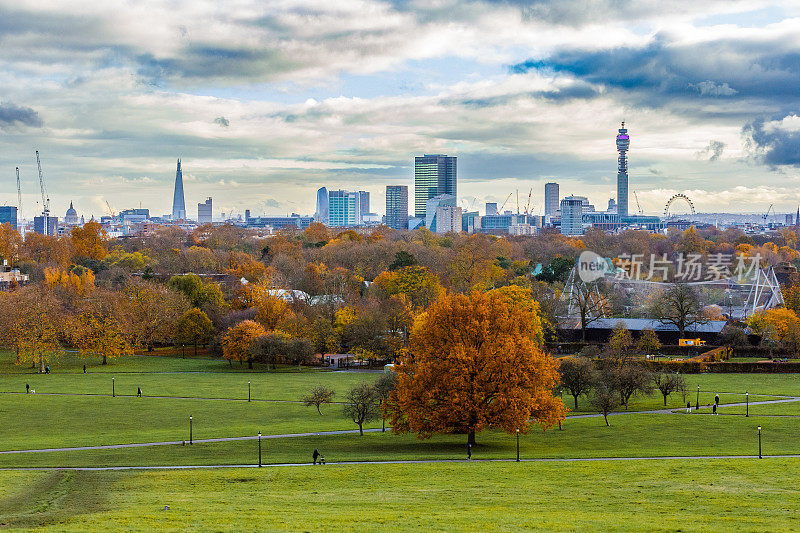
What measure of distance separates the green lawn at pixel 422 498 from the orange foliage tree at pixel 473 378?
5815 mm

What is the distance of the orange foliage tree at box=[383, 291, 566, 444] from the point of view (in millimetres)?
40406

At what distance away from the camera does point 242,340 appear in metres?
→ 83.2

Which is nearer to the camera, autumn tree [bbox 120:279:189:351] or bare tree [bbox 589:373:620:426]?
bare tree [bbox 589:373:620:426]

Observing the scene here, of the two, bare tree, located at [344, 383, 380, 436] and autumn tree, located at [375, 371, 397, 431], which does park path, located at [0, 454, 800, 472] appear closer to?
bare tree, located at [344, 383, 380, 436]

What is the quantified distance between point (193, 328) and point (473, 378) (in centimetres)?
5854

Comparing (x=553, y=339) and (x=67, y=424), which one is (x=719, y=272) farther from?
(x=67, y=424)

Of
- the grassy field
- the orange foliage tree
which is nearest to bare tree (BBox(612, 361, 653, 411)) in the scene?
the grassy field

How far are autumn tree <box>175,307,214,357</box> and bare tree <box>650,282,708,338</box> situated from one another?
52.1m

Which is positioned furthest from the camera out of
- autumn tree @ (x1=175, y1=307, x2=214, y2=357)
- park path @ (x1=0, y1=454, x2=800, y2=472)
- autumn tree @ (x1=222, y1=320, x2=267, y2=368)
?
autumn tree @ (x1=175, y1=307, x2=214, y2=357)

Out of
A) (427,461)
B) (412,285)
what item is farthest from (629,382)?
(412,285)

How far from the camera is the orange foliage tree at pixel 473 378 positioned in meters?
40.4

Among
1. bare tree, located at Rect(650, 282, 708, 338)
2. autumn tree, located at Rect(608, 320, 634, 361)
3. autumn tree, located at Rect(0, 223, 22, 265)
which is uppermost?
autumn tree, located at Rect(0, 223, 22, 265)

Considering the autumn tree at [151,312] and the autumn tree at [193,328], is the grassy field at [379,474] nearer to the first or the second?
the autumn tree at [151,312]

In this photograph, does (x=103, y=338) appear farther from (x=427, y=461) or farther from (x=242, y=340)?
(x=427, y=461)
